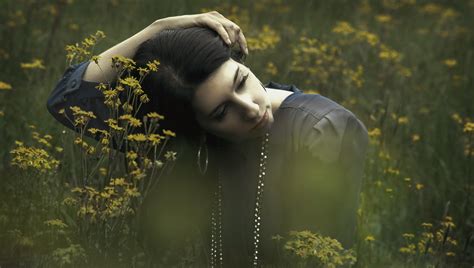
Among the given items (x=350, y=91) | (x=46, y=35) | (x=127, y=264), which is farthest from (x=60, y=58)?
(x=127, y=264)

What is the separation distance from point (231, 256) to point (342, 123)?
0.75 metres

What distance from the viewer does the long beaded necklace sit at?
3.98m

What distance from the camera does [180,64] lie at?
12.2ft

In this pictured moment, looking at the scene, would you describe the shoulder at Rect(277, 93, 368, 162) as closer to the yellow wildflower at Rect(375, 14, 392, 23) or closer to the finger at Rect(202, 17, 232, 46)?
the finger at Rect(202, 17, 232, 46)

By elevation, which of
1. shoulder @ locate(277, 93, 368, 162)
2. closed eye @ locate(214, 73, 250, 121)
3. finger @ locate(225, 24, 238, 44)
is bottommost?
shoulder @ locate(277, 93, 368, 162)

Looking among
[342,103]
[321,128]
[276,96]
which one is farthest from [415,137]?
[321,128]

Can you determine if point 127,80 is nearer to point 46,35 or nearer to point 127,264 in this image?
point 127,264

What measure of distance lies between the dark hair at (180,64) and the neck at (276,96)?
11.3 inches

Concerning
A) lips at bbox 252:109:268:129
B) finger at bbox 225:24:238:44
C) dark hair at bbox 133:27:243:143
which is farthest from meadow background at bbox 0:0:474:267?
finger at bbox 225:24:238:44

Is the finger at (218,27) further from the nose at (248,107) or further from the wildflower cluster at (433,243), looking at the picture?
the wildflower cluster at (433,243)

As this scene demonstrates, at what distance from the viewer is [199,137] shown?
13.1ft

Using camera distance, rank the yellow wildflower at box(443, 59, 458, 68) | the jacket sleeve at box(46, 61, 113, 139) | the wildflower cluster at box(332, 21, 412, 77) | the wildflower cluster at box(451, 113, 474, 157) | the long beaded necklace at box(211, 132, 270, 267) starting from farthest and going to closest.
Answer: the yellow wildflower at box(443, 59, 458, 68)
the wildflower cluster at box(332, 21, 412, 77)
the wildflower cluster at box(451, 113, 474, 157)
the jacket sleeve at box(46, 61, 113, 139)
the long beaded necklace at box(211, 132, 270, 267)

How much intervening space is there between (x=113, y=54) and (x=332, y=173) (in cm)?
106

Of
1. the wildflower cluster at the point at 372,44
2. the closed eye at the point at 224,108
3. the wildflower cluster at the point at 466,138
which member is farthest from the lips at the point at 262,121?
the wildflower cluster at the point at 372,44
